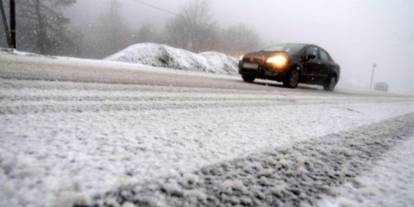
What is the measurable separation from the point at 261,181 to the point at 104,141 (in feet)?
1.99

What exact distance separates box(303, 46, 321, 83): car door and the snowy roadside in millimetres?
6026

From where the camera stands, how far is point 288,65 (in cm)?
696

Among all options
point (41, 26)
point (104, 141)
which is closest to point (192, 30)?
point (41, 26)

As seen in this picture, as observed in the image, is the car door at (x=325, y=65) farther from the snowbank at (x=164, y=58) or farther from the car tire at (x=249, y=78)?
the snowbank at (x=164, y=58)

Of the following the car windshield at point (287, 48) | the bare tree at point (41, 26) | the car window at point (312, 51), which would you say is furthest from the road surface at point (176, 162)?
the bare tree at point (41, 26)

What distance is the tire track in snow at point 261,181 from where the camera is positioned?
65cm

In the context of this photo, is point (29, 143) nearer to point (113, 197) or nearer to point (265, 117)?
point (113, 197)

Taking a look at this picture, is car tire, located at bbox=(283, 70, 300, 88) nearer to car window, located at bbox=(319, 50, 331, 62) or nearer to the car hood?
the car hood

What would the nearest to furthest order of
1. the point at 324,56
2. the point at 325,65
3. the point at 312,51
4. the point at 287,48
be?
the point at 287,48, the point at 312,51, the point at 325,65, the point at 324,56

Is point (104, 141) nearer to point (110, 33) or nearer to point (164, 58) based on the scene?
point (164, 58)

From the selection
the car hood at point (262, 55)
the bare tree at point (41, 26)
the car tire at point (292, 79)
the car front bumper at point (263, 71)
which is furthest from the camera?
the bare tree at point (41, 26)

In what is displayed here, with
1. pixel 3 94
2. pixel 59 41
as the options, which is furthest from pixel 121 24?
pixel 3 94

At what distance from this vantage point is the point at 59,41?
1313 inches

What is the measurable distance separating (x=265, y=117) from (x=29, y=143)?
1.60m
